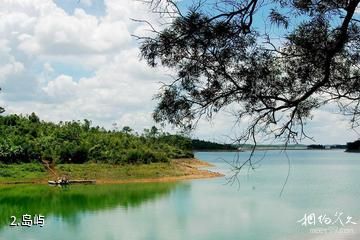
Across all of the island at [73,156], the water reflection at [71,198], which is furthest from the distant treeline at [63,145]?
the water reflection at [71,198]

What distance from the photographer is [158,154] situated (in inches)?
Answer: 1547

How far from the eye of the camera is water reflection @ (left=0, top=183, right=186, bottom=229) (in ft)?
65.9

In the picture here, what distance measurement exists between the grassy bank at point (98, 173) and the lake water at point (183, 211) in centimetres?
231

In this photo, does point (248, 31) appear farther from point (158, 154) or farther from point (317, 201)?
point (158, 154)

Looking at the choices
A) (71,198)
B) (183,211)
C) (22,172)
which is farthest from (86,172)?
(183,211)

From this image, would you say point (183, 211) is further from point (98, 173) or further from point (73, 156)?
point (73, 156)

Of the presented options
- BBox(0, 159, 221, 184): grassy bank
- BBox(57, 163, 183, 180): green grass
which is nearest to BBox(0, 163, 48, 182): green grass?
BBox(0, 159, 221, 184): grassy bank

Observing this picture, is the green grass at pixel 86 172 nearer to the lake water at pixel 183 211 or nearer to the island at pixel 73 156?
the island at pixel 73 156

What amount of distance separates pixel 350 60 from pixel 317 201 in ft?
63.1

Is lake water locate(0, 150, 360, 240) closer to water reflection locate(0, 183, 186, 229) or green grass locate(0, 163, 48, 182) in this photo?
water reflection locate(0, 183, 186, 229)

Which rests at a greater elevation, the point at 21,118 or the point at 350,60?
the point at 21,118

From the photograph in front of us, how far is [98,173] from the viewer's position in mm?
32844

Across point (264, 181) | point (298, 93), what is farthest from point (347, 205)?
point (298, 93)

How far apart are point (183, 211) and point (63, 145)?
1908 centimetres
